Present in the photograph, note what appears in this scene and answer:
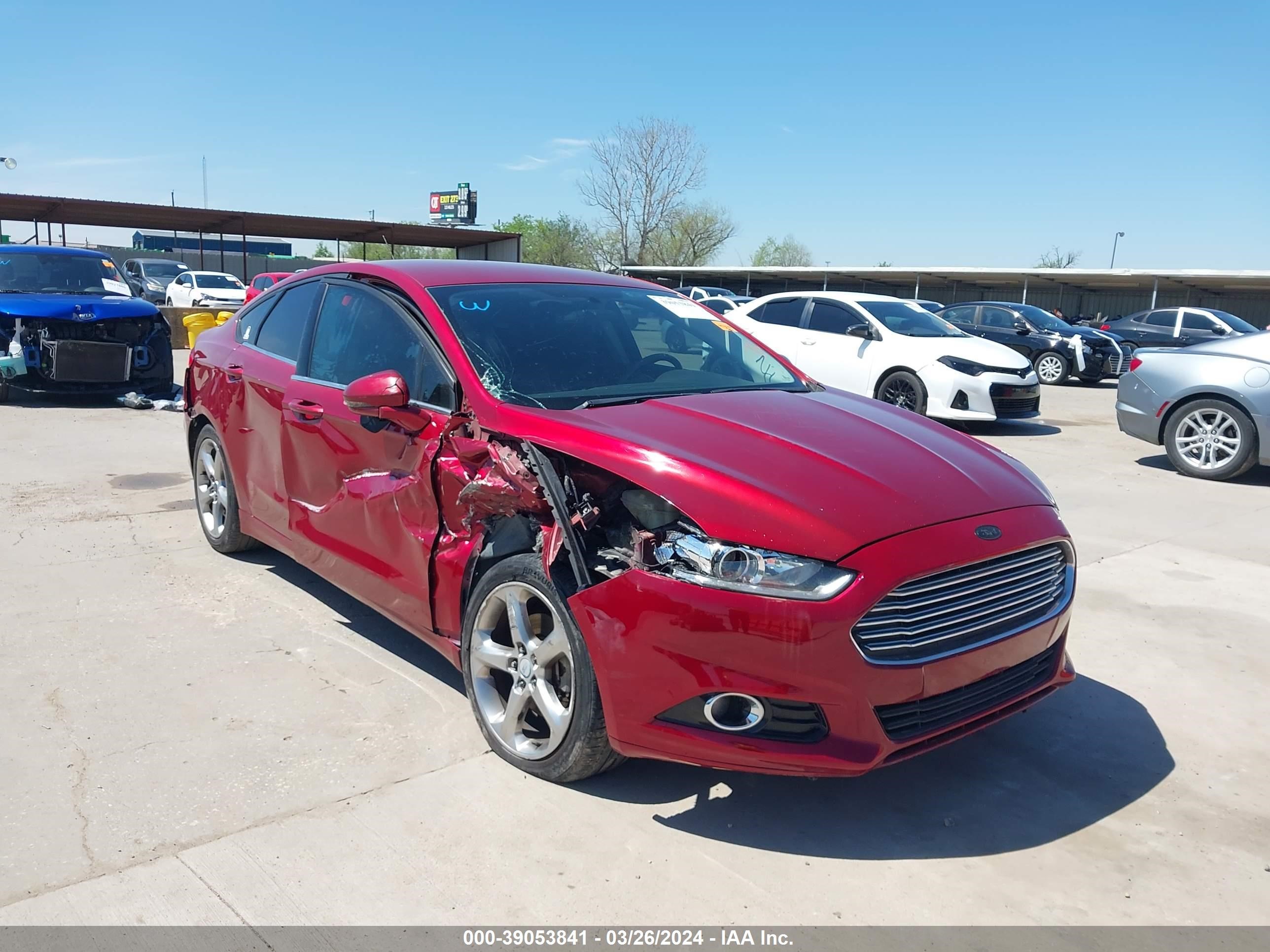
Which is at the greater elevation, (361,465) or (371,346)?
(371,346)

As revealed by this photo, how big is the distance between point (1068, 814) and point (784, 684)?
1.18m

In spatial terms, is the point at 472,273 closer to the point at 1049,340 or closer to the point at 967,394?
the point at 967,394

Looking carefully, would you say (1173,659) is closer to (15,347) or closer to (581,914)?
(581,914)

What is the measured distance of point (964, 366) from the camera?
11273 mm

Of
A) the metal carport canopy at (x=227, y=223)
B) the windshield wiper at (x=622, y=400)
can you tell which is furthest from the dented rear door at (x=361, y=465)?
the metal carport canopy at (x=227, y=223)

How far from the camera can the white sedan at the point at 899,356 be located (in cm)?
1119

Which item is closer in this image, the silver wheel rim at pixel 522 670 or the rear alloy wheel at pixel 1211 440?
the silver wheel rim at pixel 522 670

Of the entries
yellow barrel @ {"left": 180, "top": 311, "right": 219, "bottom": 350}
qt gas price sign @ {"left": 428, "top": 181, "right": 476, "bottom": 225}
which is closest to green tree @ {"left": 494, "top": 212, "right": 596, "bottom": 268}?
qt gas price sign @ {"left": 428, "top": 181, "right": 476, "bottom": 225}

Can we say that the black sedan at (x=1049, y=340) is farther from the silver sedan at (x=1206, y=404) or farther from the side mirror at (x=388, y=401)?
the side mirror at (x=388, y=401)

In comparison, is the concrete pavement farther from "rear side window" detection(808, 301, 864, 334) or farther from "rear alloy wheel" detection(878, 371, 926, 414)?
"rear side window" detection(808, 301, 864, 334)

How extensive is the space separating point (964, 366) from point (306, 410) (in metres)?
8.76

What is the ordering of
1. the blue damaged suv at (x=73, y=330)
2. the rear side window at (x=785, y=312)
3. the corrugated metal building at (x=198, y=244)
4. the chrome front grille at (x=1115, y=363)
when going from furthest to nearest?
the corrugated metal building at (x=198, y=244), the chrome front grille at (x=1115, y=363), the rear side window at (x=785, y=312), the blue damaged suv at (x=73, y=330)

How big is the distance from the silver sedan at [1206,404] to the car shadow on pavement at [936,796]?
6.18m

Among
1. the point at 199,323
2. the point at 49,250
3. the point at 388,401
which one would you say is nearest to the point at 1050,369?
the point at 199,323
